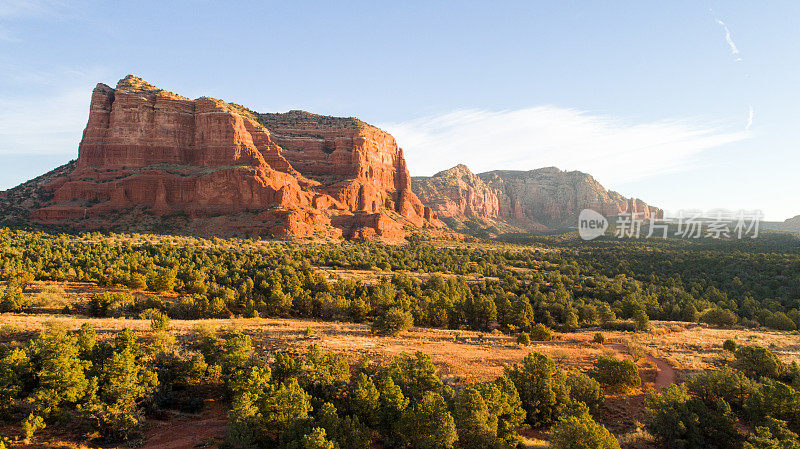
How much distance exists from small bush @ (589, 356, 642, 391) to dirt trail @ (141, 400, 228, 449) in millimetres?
19183

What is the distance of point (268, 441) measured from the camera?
14.9 metres

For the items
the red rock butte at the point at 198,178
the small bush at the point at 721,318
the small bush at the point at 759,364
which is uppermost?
the red rock butte at the point at 198,178

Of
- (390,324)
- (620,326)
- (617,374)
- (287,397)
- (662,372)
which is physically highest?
(287,397)

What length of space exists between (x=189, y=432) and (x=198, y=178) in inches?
3621

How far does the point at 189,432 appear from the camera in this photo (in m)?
16.1

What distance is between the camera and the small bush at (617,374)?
63.5 ft

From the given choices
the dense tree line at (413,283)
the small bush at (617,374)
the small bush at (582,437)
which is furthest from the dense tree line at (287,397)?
the dense tree line at (413,283)

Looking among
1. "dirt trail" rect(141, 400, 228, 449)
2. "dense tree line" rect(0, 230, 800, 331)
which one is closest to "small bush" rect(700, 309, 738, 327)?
"dense tree line" rect(0, 230, 800, 331)

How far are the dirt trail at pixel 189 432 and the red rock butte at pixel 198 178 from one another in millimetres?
69327

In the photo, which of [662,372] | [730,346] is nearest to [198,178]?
[662,372]

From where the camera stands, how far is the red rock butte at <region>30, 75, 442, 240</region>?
288 feet

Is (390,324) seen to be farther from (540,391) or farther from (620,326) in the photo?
(620,326)

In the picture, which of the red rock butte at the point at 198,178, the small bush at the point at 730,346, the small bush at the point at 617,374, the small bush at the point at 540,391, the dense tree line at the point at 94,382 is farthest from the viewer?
the red rock butte at the point at 198,178

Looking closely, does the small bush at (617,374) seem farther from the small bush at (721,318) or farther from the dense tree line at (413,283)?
the small bush at (721,318)
